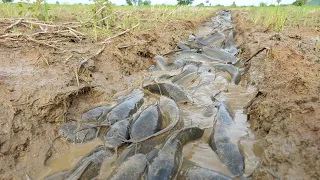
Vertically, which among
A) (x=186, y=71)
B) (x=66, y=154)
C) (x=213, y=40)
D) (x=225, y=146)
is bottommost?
(x=66, y=154)

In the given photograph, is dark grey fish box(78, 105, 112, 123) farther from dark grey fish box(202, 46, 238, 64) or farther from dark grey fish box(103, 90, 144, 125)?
dark grey fish box(202, 46, 238, 64)

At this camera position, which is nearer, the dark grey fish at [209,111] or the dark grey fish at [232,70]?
the dark grey fish at [209,111]

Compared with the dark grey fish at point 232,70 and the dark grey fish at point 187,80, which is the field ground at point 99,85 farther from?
the dark grey fish at point 187,80

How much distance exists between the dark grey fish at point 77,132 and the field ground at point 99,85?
11 centimetres

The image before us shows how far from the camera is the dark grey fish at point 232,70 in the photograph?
4.72 m

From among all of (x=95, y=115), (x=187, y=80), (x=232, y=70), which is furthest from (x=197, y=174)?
(x=232, y=70)

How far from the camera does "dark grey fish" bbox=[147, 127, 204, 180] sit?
7.02 feet

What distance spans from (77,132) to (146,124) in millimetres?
829

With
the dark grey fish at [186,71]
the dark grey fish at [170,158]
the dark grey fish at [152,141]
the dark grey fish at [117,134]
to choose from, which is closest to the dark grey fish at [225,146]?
the dark grey fish at [170,158]

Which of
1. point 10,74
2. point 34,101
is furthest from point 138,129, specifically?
point 10,74

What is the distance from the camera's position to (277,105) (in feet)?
9.04

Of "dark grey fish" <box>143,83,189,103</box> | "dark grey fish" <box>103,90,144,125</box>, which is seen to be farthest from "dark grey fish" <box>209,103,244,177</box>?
"dark grey fish" <box>103,90,144,125</box>

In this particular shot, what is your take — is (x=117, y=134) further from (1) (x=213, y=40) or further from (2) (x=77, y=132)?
A: (1) (x=213, y=40)

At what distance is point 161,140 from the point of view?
2592 mm
